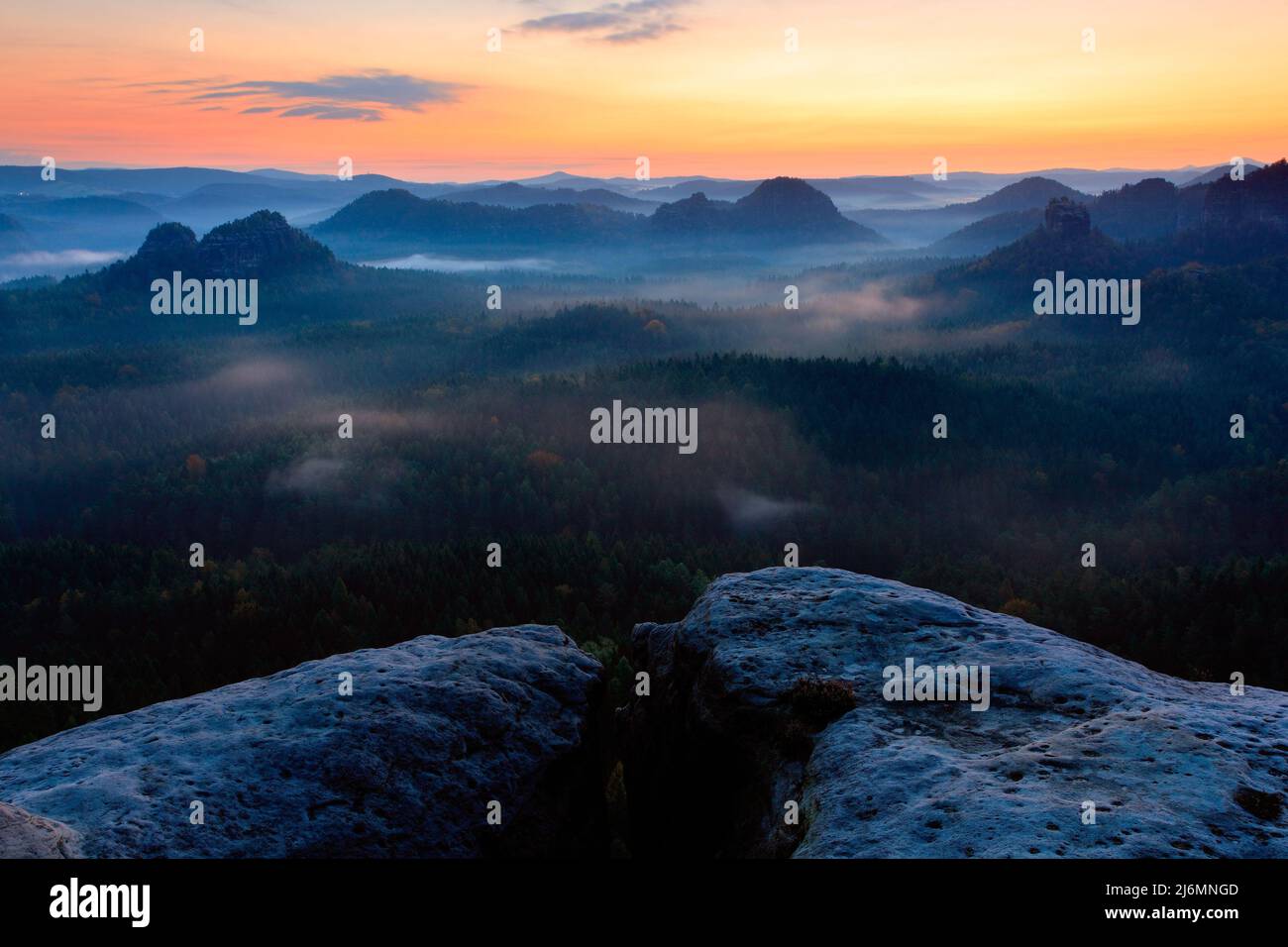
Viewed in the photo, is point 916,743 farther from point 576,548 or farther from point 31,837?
point 576,548

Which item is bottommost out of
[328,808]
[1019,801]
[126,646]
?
[126,646]

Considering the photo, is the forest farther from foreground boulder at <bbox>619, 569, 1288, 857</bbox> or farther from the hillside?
foreground boulder at <bbox>619, 569, 1288, 857</bbox>

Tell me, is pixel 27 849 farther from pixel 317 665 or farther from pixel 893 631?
pixel 893 631

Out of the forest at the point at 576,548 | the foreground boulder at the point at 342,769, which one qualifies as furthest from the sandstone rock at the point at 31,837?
the forest at the point at 576,548

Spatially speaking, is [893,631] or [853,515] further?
[853,515]

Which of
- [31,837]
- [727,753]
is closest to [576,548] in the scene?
[727,753]
